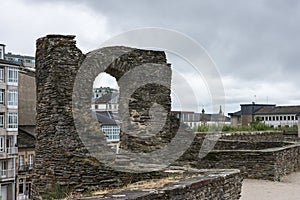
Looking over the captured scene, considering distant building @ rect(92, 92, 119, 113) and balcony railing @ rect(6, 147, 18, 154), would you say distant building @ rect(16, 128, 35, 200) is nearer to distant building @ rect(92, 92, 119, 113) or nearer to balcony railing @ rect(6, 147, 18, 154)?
balcony railing @ rect(6, 147, 18, 154)

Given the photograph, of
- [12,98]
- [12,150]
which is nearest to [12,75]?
[12,98]

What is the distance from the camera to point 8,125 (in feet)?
139

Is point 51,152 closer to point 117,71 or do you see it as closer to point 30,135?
point 117,71

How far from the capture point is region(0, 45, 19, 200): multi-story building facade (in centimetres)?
4175

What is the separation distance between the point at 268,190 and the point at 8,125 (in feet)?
115

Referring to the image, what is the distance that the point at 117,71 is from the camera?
9.77 m

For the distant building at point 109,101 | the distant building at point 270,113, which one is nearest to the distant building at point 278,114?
the distant building at point 270,113

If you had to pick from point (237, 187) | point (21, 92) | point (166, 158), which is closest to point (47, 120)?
point (166, 158)

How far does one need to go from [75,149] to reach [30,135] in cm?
4028

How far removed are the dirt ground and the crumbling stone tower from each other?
118 inches

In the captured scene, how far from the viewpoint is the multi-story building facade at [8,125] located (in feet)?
137

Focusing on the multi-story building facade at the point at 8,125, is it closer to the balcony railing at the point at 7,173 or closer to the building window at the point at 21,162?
the balcony railing at the point at 7,173

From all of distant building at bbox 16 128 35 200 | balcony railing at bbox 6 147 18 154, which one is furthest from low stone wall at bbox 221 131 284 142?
balcony railing at bbox 6 147 18 154

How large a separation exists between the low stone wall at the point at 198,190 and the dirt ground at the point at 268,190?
61.5 inches
